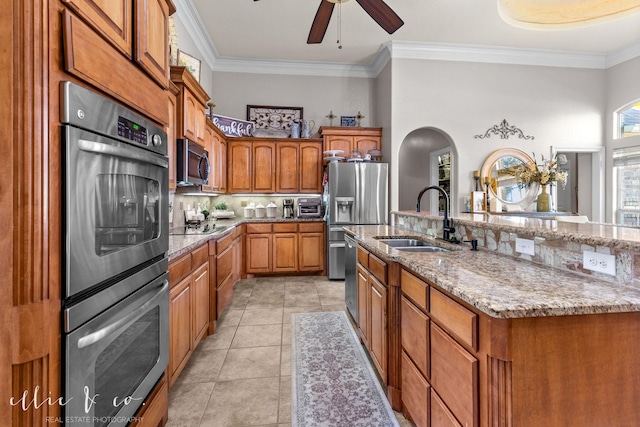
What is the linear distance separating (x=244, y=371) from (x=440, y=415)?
1440 mm

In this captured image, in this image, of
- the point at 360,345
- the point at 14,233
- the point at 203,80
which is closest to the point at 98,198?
the point at 14,233

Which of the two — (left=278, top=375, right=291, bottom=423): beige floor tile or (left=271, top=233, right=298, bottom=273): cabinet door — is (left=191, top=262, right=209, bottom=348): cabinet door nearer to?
(left=278, top=375, right=291, bottom=423): beige floor tile

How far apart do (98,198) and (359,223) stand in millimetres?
3908

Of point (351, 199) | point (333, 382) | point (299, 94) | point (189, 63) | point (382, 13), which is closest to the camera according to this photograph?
point (333, 382)

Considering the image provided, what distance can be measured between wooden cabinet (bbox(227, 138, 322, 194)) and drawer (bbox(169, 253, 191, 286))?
10.0 feet

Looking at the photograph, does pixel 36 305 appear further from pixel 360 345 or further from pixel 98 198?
pixel 360 345

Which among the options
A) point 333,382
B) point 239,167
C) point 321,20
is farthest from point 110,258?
point 239,167

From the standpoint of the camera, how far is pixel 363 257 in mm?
2439

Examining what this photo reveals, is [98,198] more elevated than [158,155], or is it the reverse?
[158,155]

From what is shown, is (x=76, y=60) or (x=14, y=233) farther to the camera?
(x=76, y=60)

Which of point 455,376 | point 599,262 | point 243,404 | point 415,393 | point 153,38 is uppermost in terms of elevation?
point 153,38

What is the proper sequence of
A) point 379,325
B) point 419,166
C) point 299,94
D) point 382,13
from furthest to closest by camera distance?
point 419,166
point 299,94
point 382,13
point 379,325

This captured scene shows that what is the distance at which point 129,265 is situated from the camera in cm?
126

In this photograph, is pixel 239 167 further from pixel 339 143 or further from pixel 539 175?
pixel 539 175
